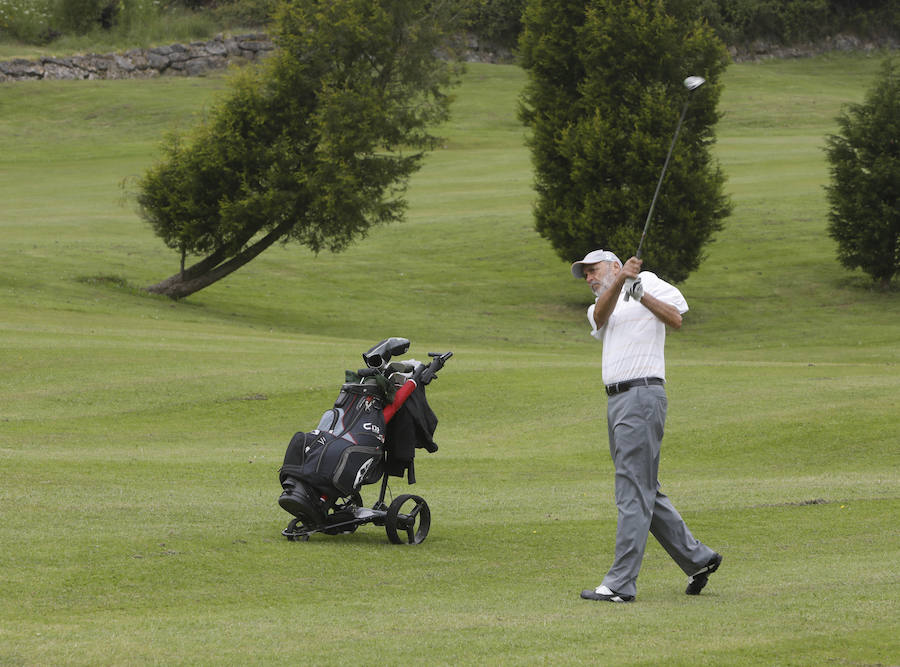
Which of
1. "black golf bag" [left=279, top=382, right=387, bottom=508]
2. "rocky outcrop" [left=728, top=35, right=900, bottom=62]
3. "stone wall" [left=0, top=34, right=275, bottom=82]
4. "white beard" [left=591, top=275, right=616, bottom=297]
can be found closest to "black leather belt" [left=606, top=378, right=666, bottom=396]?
"white beard" [left=591, top=275, right=616, bottom=297]

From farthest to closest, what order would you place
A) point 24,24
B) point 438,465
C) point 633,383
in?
point 24,24 < point 438,465 < point 633,383

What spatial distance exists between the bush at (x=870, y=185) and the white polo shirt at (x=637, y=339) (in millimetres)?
35403

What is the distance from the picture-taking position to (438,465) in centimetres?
1539

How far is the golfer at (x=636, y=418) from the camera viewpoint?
822 cm

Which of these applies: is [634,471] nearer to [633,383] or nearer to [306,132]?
[633,383]

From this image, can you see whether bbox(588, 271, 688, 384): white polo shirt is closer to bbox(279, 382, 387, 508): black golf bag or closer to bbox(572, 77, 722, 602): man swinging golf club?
bbox(572, 77, 722, 602): man swinging golf club

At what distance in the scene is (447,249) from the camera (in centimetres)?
4888

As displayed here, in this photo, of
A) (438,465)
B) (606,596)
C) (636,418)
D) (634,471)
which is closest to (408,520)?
(606,596)

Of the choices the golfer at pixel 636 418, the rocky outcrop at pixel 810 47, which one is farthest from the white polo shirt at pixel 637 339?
the rocky outcrop at pixel 810 47

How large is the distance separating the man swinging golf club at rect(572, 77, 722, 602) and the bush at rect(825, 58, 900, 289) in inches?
1397

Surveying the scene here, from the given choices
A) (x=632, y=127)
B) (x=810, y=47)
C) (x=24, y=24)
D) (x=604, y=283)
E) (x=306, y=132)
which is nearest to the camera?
(x=604, y=283)

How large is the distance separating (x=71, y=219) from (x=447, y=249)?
50.6ft

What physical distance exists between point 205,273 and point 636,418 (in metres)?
30.8

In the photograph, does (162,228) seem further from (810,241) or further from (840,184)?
(810,241)
